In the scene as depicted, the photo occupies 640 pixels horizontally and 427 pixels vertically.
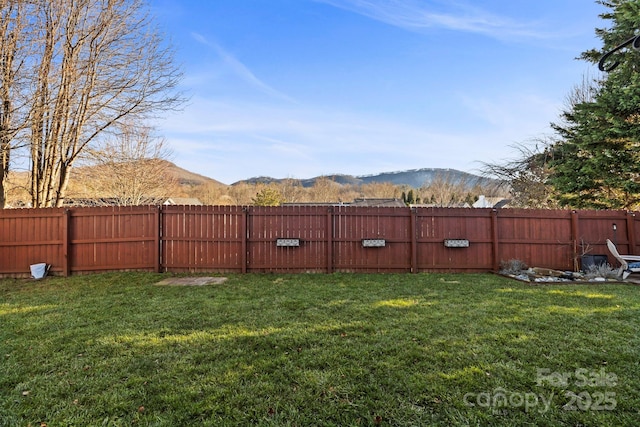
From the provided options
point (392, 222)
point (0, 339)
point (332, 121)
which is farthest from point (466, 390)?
point (332, 121)

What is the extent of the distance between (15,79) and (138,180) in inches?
344

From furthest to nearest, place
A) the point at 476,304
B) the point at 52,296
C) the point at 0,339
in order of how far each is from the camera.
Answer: the point at 52,296, the point at 476,304, the point at 0,339

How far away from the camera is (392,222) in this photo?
7.18 m

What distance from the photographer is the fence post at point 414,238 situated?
7034mm

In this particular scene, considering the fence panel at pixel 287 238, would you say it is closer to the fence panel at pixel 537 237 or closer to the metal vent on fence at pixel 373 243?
the metal vent on fence at pixel 373 243

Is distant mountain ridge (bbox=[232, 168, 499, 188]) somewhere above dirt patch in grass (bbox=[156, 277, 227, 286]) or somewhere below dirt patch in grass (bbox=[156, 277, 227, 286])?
above

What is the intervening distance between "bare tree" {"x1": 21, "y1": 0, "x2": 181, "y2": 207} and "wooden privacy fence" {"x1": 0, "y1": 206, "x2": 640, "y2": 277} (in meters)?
2.05

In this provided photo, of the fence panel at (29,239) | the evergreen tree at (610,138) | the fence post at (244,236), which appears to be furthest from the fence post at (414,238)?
the fence panel at (29,239)

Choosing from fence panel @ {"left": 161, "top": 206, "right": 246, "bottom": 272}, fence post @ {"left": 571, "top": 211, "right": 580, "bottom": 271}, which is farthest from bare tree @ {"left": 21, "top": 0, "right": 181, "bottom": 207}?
fence post @ {"left": 571, "top": 211, "right": 580, "bottom": 271}

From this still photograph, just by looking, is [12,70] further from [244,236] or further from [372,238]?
[372,238]

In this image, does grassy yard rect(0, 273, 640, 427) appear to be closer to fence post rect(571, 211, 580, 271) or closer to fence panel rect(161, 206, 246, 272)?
fence panel rect(161, 206, 246, 272)

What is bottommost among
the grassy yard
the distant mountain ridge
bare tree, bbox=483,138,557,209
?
the grassy yard

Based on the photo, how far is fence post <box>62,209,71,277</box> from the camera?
6.68 metres

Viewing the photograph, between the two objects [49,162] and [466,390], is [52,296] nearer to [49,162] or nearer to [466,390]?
[49,162]
